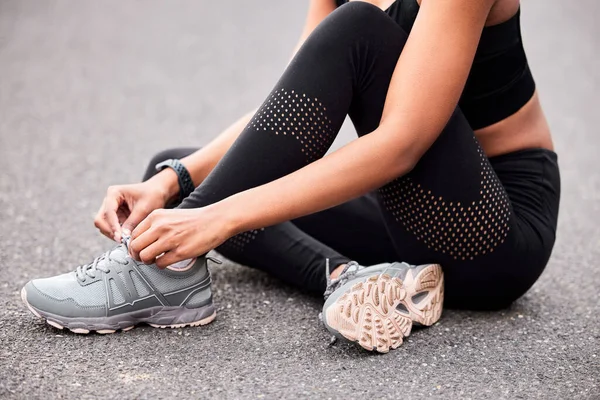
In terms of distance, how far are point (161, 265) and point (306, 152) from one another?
1.11 ft

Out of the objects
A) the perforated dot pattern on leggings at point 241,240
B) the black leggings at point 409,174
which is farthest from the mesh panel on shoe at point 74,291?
the perforated dot pattern on leggings at point 241,240

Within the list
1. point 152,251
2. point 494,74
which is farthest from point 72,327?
point 494,74

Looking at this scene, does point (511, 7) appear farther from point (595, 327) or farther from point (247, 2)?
point (247, 2)

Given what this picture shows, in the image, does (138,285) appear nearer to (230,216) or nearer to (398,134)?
(230,216)

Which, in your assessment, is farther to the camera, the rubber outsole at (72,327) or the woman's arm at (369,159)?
the rubber outsole at (72,327)

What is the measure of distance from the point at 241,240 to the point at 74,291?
42 cm

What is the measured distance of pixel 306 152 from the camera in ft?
4.94

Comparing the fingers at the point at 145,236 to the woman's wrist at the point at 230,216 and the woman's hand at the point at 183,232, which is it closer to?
the woman's hand at the point at 183,232

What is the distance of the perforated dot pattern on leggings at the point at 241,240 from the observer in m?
1.81

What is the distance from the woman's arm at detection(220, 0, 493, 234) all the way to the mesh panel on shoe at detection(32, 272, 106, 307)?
331 millimetres

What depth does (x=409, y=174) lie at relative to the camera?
1.53 metres

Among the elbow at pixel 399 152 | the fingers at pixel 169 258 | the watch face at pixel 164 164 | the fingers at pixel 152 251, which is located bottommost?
the fingers at pixel 169 258

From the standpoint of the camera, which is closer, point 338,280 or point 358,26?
point 358,26

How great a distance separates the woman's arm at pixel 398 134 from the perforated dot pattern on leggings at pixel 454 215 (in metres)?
0.14
